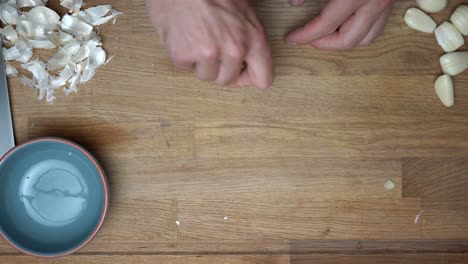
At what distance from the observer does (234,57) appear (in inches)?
28.0

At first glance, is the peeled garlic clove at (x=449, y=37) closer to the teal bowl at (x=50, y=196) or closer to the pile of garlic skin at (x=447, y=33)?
the pile of garlic skin at (x=447, y=33)

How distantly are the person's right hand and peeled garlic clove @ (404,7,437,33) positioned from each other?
0.89 feet

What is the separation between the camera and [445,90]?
0.87 meters

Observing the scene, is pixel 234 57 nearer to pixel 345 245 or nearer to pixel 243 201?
pixel 243 201

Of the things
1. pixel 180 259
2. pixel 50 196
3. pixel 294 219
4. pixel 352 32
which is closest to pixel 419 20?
pixel 352 32

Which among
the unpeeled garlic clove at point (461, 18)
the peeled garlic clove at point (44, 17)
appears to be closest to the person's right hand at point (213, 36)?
the peeled garlic clove at point (44, 17)

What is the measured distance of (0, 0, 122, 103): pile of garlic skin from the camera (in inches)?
34.3

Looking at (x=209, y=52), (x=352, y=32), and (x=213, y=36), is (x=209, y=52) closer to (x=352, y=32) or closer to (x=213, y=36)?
(x=213, y=36)

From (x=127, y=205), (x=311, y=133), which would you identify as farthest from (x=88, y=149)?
(x=311, y=133)

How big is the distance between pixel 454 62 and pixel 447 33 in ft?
0.15

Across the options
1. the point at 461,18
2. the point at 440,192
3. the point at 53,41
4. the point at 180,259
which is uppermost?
the point at 461,18

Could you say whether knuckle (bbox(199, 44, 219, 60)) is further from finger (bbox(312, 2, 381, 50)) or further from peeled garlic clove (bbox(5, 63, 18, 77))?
peeled garlic clove (bbox(5, 63, 18, 77))

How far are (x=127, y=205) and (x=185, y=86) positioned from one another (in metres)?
0.21

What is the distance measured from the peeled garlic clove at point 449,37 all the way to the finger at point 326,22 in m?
0.17
